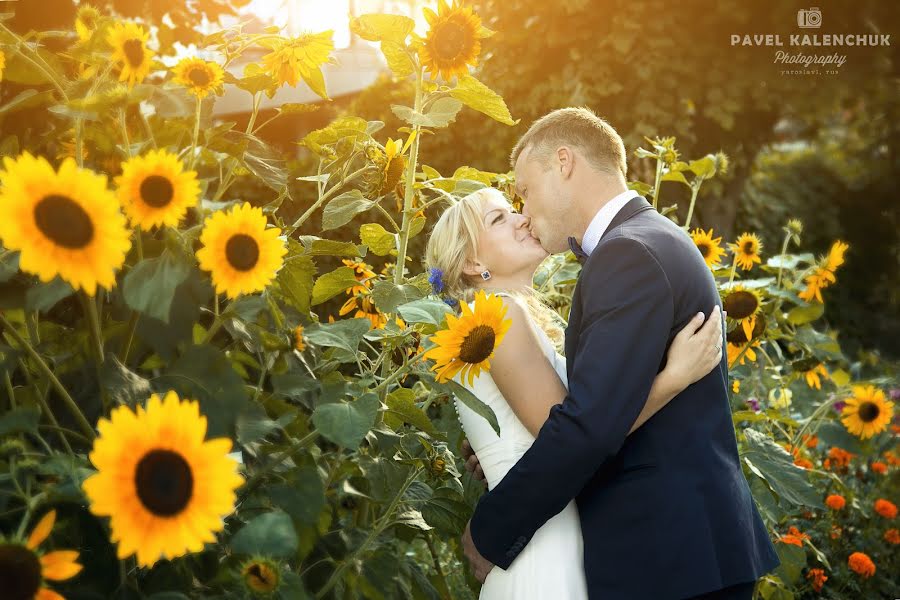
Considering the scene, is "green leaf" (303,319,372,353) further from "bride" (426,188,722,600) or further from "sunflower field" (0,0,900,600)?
"bride" (426,188,722,600)

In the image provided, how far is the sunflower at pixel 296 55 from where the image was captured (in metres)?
1.73

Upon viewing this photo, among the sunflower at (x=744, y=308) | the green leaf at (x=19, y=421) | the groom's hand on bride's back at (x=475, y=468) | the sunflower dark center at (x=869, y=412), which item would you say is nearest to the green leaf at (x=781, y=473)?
the sunflower at (x=744, y=308)

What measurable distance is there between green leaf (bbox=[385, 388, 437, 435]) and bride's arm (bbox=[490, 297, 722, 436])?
0.33m

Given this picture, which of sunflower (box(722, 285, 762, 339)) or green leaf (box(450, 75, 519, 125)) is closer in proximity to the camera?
green leaf (box(450, 75, 519, 125))

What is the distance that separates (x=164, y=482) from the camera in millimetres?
985

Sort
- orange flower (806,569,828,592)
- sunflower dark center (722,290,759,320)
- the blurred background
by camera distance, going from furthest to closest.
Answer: the blurred background
orange flower (806,569,828,592)
sunflower dark center (722,290,759,320)

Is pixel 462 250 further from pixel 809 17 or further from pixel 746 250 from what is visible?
pixel 809 17

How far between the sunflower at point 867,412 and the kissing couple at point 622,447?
1534mm

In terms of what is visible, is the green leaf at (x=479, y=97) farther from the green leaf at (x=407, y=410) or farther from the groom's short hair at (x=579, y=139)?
the green leaf at (x=407, y=410)

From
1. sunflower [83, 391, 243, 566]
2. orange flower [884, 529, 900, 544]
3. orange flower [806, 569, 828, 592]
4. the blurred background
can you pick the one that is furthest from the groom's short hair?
the blurred background

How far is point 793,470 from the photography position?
8.25 feet

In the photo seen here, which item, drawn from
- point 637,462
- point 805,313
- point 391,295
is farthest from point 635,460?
point 805,313

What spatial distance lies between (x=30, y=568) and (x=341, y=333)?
61 centimetres

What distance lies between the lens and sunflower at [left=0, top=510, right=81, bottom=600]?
0.98 m
